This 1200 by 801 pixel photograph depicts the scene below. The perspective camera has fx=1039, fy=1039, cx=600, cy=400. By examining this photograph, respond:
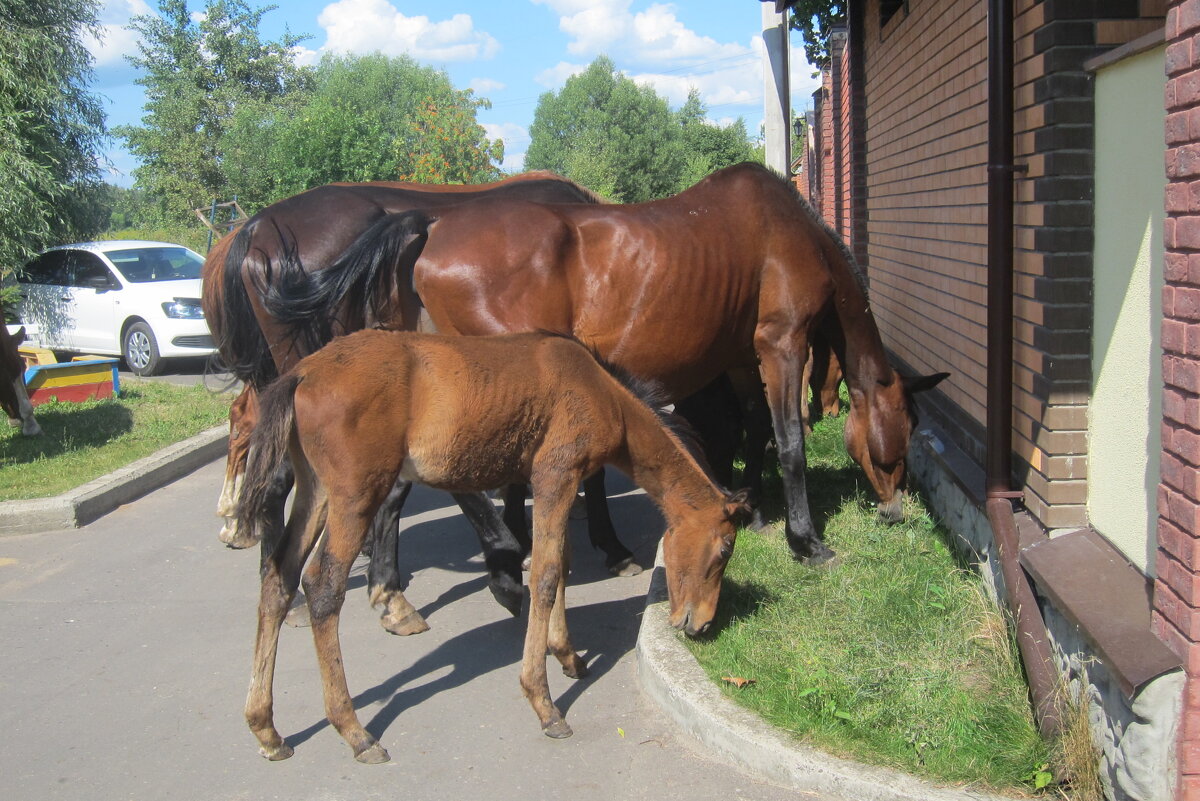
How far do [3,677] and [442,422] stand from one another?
2.78m

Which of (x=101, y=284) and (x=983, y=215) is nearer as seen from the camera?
(x=983, y=215)

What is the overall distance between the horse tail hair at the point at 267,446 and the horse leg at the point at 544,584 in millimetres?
1102

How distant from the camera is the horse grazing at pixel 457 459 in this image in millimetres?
4160

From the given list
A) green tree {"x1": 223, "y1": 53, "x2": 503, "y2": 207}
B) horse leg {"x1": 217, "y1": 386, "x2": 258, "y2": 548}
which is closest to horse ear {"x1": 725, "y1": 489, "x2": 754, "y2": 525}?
horse leg {"x1": 217, "y1": 386, "x2": 258, "y2": 548}

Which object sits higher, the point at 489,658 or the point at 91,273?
the point at 91,273

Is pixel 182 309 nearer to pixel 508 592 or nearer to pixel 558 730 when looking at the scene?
pixel 508 592

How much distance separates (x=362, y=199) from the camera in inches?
281

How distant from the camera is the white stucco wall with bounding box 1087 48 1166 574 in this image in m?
3.55

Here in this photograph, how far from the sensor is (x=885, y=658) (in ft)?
14.6

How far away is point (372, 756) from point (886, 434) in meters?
3.69

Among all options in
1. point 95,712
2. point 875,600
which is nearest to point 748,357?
point 875,600

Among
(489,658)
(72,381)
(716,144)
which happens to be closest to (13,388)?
(72,381)

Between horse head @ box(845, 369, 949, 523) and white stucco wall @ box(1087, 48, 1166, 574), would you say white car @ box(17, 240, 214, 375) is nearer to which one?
horse head @ box(845, 369, 949, 523)

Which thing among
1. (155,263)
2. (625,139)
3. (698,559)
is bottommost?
(698,559)
